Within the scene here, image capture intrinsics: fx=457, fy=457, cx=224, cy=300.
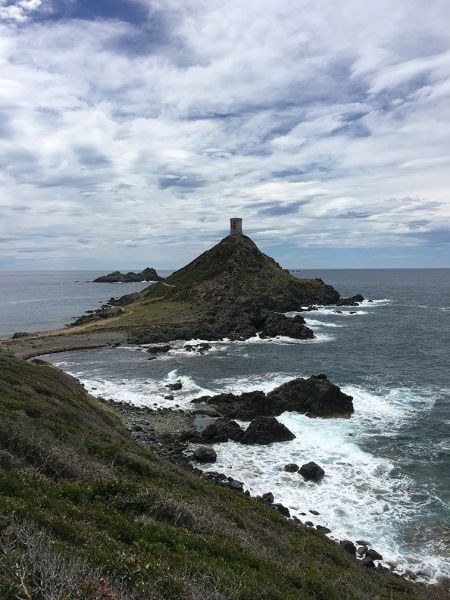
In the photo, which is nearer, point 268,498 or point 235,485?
point 268,498

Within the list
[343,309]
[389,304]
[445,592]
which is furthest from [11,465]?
[389,304]

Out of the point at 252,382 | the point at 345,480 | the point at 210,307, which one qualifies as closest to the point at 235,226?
the point at 210,307

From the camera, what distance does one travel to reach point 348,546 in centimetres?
2158

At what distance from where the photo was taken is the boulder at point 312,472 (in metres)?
29.0

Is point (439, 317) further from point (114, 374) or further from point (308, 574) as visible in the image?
point (308, 574)

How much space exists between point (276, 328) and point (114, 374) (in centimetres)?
3666

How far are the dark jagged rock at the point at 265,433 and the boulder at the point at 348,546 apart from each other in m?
13.2

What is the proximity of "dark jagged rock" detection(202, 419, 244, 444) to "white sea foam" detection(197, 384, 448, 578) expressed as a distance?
105 cm

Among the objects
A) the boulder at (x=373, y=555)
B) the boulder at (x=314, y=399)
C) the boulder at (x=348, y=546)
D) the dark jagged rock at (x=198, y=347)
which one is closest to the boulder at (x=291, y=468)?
the boulder at (x=348, y=546)

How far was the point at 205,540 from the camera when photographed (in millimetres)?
12469

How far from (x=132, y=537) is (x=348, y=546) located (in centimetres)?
1421

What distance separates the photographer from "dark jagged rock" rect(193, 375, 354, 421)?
135 ft

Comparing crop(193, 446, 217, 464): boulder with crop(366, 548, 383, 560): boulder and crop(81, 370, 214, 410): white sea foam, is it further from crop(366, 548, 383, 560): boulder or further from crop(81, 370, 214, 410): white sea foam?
crop(366, 548, 383, 560): boulder

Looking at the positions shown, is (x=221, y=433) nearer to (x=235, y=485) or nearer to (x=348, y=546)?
(x=235, y=485)
